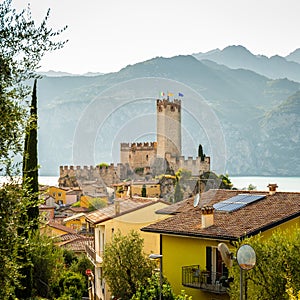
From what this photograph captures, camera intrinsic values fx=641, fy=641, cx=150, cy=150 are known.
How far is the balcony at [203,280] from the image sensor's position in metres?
18.4

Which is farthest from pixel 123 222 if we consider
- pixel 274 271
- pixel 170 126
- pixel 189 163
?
pixel 170 126

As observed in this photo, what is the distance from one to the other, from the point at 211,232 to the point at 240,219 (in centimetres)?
113

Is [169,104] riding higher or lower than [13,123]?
higher

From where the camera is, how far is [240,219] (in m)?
19.6

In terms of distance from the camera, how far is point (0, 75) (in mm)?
9438

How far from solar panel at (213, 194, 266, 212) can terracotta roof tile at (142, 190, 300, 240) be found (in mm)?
221

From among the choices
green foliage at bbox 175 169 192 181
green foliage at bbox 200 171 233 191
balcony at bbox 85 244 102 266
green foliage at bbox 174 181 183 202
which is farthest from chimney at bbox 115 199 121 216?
green foliage at bbox 200 171 233 191

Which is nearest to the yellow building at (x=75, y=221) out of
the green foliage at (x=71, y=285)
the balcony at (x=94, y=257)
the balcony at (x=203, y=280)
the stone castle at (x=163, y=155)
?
the stone castle at (x=163, y=155)

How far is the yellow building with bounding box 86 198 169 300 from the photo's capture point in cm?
2586

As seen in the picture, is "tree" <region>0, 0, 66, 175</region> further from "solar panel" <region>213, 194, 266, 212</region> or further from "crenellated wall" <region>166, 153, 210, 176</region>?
"crenellated wall" <region>166, 153, 210, 176</region>

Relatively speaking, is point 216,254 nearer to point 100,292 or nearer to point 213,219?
point 213,219

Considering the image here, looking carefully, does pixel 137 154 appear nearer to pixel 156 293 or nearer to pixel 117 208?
pixel 117 208

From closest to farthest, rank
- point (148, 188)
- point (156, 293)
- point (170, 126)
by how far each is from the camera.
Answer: point (156, 293)
point (148, 188)
point (170, 126)

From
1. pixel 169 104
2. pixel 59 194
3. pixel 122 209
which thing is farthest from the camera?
pixel 59 194
